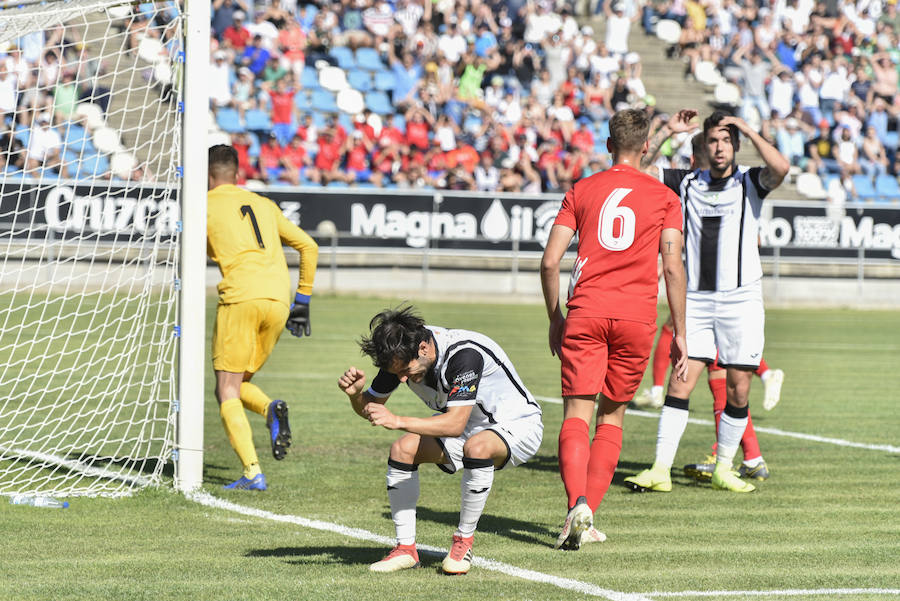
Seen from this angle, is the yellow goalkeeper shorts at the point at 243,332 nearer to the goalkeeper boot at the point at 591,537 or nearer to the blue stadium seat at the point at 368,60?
the goalkeeper boot at the point at 591,537

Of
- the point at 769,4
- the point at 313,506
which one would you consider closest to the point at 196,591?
the point at 313,506

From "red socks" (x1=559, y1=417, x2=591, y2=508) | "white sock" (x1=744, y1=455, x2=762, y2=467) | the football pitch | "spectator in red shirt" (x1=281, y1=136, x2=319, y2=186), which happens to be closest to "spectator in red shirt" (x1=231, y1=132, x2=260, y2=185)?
"spectator in red shirt" (x1=281, y1=136, x2=319, y2=186)

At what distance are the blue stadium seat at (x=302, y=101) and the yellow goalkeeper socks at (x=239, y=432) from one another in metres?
20.4

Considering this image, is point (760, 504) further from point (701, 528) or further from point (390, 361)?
point (390, 361)

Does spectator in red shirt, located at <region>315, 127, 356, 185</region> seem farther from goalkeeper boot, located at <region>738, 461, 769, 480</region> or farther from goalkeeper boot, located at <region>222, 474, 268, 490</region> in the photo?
goalkeeper boot, located at <region>222, 474, 268, 490</region>

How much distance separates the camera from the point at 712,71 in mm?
32344

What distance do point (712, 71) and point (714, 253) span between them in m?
25.4

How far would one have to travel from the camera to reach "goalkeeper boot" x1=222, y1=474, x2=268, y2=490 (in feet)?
25.2

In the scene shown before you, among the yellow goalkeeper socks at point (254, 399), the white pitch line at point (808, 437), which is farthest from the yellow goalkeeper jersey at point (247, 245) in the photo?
the white pitch line at point (808, 437)

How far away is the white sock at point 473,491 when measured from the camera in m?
5.73

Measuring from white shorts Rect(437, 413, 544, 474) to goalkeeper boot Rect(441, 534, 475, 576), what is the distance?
37 centimetres

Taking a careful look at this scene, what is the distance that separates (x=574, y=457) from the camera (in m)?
6.27

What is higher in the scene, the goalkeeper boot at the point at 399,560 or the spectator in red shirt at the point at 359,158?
the spectator in red shirt at the point at 359,158

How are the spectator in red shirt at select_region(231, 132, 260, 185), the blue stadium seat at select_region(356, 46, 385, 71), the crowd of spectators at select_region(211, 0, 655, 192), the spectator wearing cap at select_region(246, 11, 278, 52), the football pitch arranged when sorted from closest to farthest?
1. the football pitch
2. the spectator in red shirt at select_region(231, 132, 260, 185)
3. the crowd of spectators at select_region(211, 0, 655, 192)
4. the spectator wearing cap at select_region(246, 11, 278, 52)
5. the blue stadium seat at select_region(356, 46, 385, 71)
